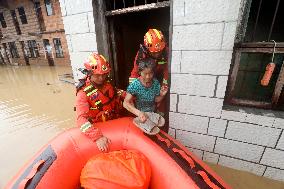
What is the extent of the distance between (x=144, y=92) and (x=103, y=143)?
777mm

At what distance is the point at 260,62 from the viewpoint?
2818 mm

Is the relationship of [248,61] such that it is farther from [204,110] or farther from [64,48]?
[64,48]

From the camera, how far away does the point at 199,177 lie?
159 centimetres

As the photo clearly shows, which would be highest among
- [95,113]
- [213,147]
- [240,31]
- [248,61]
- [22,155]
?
[240,31]

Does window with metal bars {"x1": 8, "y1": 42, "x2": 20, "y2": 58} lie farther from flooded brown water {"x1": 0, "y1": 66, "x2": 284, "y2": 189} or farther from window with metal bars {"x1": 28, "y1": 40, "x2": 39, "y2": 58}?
flooded brown water {"x1": 0, "y1": 66, "x2": 284, "y2": 189}

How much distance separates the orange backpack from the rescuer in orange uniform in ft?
1.25

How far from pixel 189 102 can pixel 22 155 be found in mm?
2957

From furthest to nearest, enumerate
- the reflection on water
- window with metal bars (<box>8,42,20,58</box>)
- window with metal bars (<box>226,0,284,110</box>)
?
window with metal bars (<box>8,42,20,58</box>)
the reflection on water
window with metal bars (<box>226,0,284,110</box>)

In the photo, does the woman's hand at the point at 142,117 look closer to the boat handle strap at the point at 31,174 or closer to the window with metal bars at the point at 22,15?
the boat handle strap at the point at 31,174

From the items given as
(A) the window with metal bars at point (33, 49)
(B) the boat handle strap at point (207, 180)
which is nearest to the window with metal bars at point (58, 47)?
(A) the window with metal bars at point (33, 49)

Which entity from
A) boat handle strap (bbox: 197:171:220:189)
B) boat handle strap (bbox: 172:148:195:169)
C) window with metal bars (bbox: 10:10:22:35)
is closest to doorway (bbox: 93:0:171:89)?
boat handle strap (bbox: 172:148:195:169)

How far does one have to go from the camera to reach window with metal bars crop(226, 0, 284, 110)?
1889mm

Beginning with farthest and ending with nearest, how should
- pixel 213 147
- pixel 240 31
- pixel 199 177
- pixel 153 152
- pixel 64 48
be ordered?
pixel 64 48
pixel 213 147
pixel 240 31
pixel 153 152
pixel 199 177

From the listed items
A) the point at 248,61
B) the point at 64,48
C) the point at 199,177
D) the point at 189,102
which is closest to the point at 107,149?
the point at 199,177
